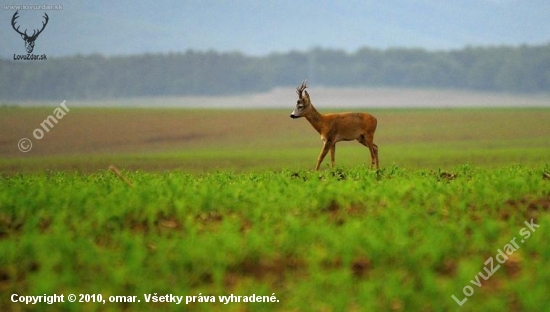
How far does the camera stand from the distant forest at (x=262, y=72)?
365 feet

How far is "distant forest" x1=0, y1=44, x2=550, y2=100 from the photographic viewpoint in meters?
111

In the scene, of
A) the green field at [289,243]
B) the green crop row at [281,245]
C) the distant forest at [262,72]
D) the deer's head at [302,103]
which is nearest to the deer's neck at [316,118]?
the deer's head at [302,103]

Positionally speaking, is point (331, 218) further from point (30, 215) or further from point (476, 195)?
point (30, 215)

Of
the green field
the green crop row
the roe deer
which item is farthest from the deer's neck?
the green crop row

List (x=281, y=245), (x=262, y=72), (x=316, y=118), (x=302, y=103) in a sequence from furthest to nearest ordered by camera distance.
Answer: (x=262, y=72) → (x=316, y=118) → (x=302, y=103) → (x=281, y=245)

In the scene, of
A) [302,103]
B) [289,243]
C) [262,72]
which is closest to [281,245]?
[289,243]

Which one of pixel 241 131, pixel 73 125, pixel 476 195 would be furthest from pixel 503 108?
pixel 476 195

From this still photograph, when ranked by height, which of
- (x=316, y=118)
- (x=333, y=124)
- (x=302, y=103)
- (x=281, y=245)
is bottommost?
(x=281, y=245)

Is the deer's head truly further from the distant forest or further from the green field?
the distant forest

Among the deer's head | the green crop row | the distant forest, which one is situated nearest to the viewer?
the green crop row

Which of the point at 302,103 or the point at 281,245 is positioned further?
the point at 302,103

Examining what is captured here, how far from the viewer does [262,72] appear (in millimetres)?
120250

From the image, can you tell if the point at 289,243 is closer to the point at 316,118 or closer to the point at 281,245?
the point at 281,245

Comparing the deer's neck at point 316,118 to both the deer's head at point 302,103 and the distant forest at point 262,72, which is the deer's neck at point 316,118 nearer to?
the deer's head at point 302,103
